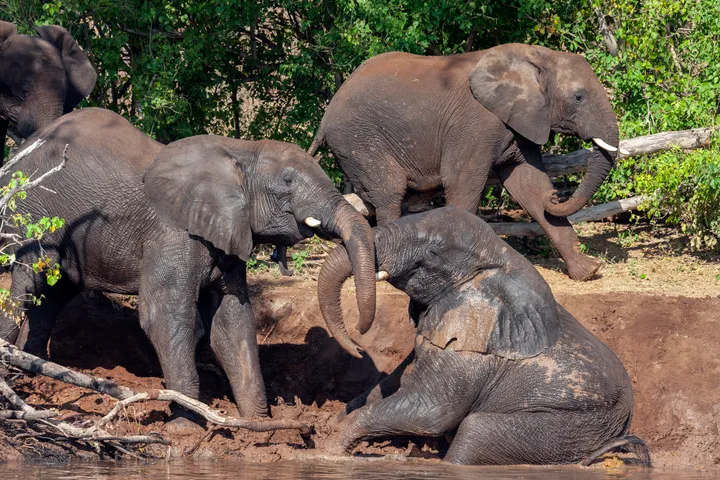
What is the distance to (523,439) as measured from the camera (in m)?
8.23

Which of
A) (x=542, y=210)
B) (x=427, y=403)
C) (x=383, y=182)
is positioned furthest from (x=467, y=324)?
(x=542, y=210)

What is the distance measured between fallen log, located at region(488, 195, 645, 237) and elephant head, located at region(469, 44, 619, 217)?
2.42ft

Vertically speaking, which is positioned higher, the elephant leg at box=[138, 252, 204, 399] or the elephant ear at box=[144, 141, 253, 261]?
the elephant ear at box=[144, 141, 253, 261]

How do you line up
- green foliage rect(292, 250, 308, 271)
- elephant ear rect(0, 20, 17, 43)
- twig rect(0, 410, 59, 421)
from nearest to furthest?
twig rect(0, 410, 59, 421) → green foliage rect(292, 250, 308, 271) → elephant ear rect(0, 20, 17, 43)

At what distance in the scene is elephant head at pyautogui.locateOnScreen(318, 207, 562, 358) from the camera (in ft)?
27.0

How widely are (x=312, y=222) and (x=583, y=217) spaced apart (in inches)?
189

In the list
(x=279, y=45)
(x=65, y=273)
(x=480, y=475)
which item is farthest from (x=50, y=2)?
(x=480, y=475)

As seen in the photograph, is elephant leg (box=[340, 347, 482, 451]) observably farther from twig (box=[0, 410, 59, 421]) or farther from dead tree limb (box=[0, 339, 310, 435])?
twig (box=[0, 410, 59, 421])

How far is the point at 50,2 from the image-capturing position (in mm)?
13312

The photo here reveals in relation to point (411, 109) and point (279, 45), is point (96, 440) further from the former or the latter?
point (279, 45)

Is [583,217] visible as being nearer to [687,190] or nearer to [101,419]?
[687,190]

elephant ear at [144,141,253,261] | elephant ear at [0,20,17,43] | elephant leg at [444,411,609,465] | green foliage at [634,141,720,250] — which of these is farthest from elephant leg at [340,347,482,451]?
elephant ear at [0,20,17,43]

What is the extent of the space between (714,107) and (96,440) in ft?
22.9

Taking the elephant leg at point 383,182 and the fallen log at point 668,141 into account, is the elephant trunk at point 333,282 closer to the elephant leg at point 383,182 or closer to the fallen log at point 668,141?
the elephant leg at point 383,182
